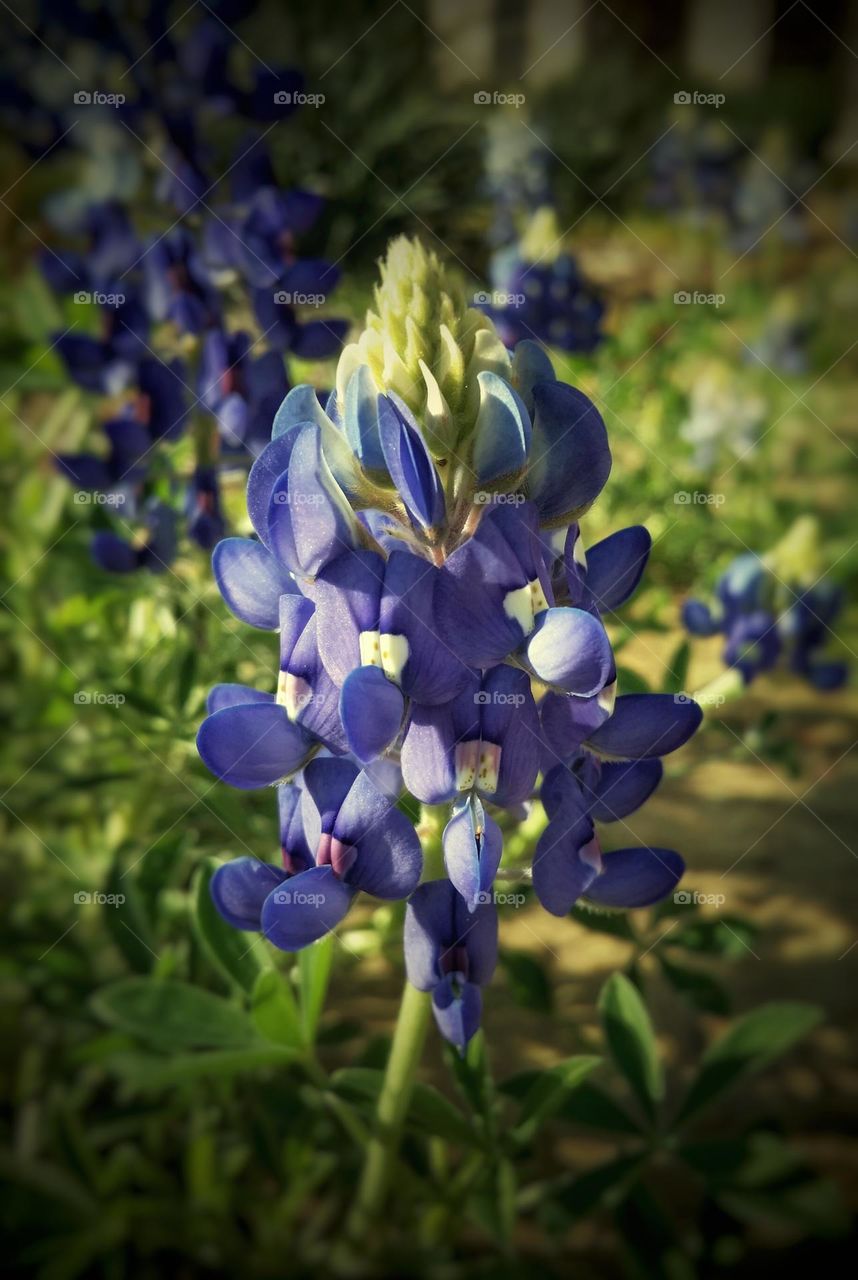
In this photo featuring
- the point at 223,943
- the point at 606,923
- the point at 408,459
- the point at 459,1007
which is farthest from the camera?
the point at 606,923

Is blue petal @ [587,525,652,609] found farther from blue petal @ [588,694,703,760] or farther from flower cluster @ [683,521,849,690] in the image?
flower cluster @ [683,521,849,690]

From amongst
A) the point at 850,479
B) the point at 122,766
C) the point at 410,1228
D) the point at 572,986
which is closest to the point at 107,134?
the point at 122,766

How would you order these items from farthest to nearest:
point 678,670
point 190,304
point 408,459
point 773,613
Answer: point 773,613 → point 190,304 → point 678,670 → point 408,459

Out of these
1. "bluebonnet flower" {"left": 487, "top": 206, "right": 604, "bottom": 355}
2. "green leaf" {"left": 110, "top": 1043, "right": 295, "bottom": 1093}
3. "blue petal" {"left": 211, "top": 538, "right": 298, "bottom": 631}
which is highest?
"bluebonnet flower" {"left": 487, "top": 206, "right": 604, "bottom": 355}

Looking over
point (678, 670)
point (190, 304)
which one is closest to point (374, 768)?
point (678, 670)

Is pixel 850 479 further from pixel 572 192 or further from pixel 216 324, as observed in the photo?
pixel 572 192

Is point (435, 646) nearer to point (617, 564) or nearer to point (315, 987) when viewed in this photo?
point (617, 564)

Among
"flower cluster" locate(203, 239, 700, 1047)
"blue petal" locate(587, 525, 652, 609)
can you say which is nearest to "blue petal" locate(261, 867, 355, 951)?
"flower cluster" locate(203, 239, 700, 1047)

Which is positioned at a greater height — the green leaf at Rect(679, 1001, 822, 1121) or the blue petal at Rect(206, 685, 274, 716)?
the blue petal at Rect(206, 685, 274, 716)
